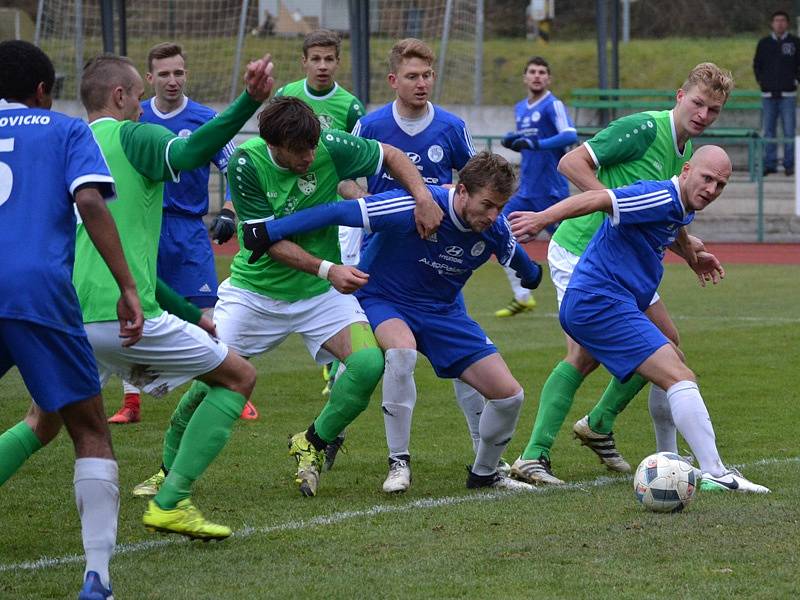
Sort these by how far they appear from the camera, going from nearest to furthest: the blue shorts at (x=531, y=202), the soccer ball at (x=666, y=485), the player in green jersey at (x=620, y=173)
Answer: the soccer ball at (x=666, y=485)
the player in green jersey at (x=620, y=173)
the blue shorts at (x=531, y=202)

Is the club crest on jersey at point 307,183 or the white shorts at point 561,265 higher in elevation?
the club crest on jersey at point 307,183

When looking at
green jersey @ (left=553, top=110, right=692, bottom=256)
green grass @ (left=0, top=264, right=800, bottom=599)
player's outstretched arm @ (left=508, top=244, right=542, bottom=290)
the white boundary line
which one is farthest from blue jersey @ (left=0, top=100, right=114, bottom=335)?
green jersey @ (left=553, top=110, right=692, bottom=256)

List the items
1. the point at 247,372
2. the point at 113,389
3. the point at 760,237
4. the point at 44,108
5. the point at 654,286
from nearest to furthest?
the point at 44,108, the point at 247,372, the point at 654,286, the point at 113,389, the point at 760,237

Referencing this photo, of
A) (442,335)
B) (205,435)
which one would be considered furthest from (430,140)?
(205,435)

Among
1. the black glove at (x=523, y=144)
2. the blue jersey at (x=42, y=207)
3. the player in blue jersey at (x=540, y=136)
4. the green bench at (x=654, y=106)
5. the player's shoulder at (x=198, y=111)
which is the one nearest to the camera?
the blue jersey at (x=42, y=207)

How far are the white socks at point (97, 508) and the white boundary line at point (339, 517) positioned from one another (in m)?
0.64

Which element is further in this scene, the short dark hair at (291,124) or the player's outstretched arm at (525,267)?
the player's outstretched arm at (525,267)

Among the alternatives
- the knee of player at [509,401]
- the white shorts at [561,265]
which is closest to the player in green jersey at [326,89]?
the white shorts at [561,265]

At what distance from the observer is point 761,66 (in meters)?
22.8

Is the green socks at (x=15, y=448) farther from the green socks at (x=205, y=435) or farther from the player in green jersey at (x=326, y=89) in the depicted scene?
the player in green jersey at (x=326, y=89)

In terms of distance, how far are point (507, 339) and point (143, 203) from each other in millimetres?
7115

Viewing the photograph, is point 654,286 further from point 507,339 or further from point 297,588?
point 507,339

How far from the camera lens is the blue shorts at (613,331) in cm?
618

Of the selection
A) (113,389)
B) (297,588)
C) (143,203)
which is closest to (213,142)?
(143,203)
